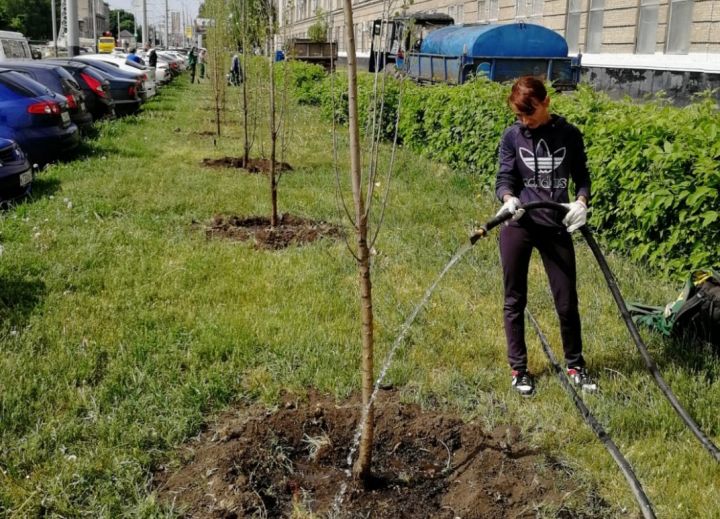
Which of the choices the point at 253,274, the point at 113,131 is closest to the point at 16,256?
the point at 253,274

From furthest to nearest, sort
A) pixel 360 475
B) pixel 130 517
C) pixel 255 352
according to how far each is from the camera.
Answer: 1. pixel 255 352
2. pixel 360 475
3. pixel 130 517

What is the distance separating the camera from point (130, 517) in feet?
10.1

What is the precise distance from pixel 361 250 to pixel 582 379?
194 cm

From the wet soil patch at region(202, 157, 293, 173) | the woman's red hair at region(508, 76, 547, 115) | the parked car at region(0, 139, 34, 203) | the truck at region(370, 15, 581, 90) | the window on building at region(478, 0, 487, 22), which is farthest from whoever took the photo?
the window on building at region(478, 0, 487, 22)

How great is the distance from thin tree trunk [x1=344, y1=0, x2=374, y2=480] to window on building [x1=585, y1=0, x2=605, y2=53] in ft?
73.1

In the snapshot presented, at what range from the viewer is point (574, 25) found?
2452 centimetres

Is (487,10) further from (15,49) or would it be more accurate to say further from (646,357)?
(646,357)

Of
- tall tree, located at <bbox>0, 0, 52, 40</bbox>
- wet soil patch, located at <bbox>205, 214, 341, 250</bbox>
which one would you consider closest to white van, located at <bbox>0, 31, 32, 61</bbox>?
wet soil patch, located at <bbox>205, 214, 341, 250</bbox>

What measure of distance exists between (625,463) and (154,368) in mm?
2655

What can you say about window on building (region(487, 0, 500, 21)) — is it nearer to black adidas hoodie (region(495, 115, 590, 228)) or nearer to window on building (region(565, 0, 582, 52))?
window on building (region(565, 0, 582, 52))

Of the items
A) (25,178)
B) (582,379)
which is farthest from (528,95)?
(25,178)

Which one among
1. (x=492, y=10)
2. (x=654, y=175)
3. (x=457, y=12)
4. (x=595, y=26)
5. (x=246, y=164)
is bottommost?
(x=246, y=164)

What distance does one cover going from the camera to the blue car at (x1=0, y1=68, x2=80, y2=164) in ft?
34.9

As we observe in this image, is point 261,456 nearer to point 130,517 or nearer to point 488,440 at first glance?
point 130,517
